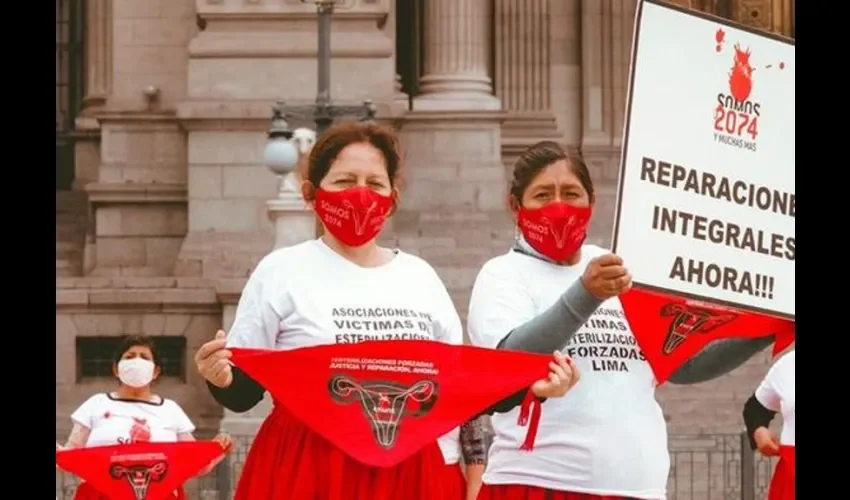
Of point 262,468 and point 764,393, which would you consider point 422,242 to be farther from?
point 262,468

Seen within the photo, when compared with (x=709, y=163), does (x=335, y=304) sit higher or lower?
lower

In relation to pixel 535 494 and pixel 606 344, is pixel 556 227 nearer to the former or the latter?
pixel 606 344

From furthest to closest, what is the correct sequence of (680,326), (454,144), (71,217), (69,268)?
(71,217)
(69,268)
(454,144)
(680,326)

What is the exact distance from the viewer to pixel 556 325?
27.1 ft

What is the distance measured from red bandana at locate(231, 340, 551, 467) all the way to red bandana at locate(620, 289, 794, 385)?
550 millimetres

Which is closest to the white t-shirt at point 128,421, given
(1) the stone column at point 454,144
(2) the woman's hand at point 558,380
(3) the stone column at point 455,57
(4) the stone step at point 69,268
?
(2) the woman's hand at point 558,380

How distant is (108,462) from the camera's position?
45.2 feet

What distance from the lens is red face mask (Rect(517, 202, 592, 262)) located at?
8.67 metres

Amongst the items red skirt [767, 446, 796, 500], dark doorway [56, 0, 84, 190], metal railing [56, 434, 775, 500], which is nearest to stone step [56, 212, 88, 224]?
dark doorway [56, 0, 84, 190]

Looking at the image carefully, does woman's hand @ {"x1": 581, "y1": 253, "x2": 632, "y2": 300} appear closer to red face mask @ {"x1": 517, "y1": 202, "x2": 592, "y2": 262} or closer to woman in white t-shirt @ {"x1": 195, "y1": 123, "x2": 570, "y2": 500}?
woman in white t-shirt @ {"x1": 195, "y1": 123, "x2": 570, "y2": 500}

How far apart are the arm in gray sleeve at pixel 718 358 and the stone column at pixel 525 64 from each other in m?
23.8

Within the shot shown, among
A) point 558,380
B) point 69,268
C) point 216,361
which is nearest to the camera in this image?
point 216,361

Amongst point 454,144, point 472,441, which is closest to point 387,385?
point 472,441

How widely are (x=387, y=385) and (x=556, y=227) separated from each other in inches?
32.3
